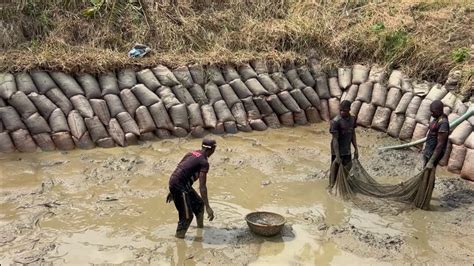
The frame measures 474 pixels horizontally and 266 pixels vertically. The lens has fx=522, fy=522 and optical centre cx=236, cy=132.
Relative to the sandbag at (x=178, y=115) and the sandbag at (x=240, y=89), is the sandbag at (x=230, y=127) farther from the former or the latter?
the sandbag at (x=178, y=115)

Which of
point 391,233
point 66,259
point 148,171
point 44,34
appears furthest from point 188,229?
point 44,34

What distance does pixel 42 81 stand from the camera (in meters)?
8.51

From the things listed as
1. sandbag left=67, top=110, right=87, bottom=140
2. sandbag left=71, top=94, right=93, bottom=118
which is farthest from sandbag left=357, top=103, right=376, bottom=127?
sandbag left=67, top=110, right=87, bottom=140

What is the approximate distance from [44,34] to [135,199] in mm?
4512

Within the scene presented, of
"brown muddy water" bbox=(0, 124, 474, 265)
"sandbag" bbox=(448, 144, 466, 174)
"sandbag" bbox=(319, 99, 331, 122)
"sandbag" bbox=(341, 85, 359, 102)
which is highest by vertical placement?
"sandbag" bbox=(341, 85, 359, 102)

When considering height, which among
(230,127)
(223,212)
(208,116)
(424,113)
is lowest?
(223,212)

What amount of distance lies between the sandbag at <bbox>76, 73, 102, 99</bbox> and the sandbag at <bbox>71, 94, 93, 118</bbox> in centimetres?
17

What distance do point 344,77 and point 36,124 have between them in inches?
229

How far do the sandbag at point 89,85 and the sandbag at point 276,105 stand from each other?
3.14 metres

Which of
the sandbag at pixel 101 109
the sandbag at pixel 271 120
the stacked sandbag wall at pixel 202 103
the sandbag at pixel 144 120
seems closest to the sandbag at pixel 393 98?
the stacked sandbag wall at pixel 202 103

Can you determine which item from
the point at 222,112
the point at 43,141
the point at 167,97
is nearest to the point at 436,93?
the point at 222,112

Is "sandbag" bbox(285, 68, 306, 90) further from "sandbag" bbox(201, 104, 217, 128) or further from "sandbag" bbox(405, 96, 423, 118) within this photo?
"sandbag" bbox(405, 96, 423, 118)

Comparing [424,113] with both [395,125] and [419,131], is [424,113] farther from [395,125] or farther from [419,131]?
[395,125]

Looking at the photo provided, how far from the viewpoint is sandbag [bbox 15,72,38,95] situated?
327 inches
